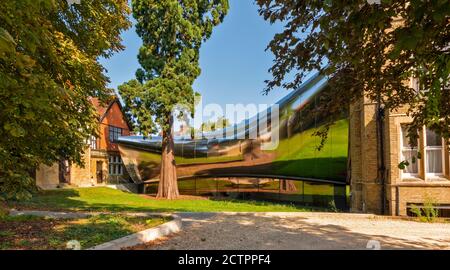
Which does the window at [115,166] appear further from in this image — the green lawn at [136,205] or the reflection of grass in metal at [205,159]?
the reflection of grass in metal at [205,159]

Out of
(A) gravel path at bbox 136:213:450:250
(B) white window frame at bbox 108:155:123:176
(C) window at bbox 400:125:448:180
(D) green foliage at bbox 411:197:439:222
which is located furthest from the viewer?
(B) white window frame at bbox 108:155:123:176

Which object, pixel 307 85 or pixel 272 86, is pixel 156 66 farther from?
pixel 272 86

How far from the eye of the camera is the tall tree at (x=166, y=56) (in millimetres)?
22938

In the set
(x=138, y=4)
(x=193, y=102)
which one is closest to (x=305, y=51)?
(x=193, y=102)

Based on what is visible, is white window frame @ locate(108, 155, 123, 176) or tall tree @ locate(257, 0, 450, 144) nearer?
tall tree @ locate(257, 0, 450, 144)

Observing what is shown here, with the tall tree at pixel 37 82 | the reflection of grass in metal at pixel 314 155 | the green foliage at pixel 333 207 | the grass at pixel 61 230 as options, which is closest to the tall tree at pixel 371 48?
the tall tree at pixel 37 82

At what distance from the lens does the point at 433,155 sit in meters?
14.1

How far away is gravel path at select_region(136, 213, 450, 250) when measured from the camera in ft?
26.8

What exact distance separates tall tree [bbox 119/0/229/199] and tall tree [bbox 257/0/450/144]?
57.4ft

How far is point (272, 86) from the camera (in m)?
5.98

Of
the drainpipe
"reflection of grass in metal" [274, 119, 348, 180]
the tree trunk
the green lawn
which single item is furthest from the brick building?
the drainpipe

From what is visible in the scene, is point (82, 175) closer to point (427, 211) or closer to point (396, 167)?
point (396, 167)

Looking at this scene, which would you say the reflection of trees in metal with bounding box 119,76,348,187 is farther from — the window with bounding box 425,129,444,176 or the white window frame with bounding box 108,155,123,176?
the white window frame with bounding box 108,155,123,176

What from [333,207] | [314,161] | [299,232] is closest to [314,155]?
[314,161]
